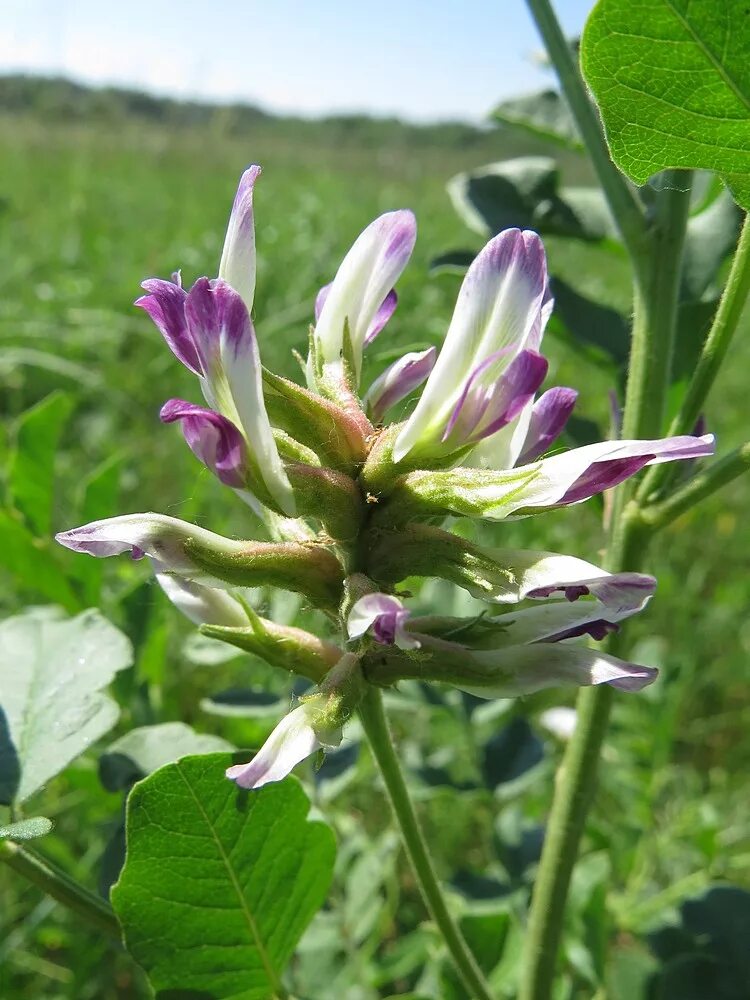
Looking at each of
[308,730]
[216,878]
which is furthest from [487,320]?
[216,878]

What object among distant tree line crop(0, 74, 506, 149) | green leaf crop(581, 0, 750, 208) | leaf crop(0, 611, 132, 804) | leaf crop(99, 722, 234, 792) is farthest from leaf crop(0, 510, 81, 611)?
distant tree line crop(0, 74, 506, 149)

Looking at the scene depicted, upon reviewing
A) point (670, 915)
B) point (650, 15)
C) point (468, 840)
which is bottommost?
point (468, 840)

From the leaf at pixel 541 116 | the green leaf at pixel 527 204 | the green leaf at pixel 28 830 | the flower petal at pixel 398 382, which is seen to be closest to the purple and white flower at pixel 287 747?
the green leaf at pixel 28 830

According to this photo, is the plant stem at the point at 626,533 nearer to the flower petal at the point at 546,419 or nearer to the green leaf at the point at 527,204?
the flower petal at the point at 546,419

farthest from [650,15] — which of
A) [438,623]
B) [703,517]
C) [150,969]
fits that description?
[703,517]

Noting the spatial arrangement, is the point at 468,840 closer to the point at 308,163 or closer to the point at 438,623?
the point at 438,623

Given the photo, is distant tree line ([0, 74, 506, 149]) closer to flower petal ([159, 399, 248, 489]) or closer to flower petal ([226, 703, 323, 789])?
flower petal ([159, 399, 248, 489])

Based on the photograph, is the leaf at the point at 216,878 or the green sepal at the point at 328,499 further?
the leaf at the point at 216,878
